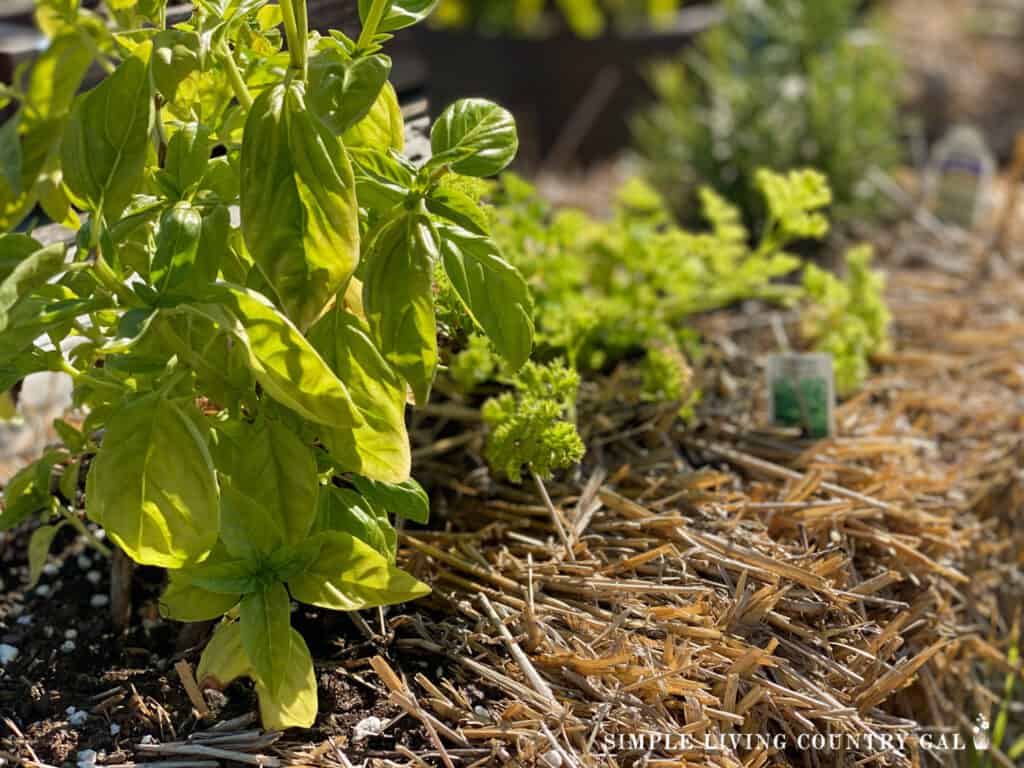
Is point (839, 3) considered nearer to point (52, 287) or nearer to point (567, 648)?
point (567, 648)

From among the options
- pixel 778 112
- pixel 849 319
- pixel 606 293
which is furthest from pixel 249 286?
pixel 778 112

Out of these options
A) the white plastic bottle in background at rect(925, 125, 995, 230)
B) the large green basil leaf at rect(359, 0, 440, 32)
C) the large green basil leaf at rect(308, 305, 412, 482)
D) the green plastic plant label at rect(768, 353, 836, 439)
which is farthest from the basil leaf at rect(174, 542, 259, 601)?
the white plastic bottle in background at rect(925, 125, 995, 230)

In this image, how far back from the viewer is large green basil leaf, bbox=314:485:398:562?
115 cm

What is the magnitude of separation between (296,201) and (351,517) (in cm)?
37

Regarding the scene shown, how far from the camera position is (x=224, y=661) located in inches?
43.8

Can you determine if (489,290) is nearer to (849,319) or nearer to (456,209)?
(456,209)

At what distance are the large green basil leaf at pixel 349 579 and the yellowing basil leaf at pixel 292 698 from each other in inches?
2.3

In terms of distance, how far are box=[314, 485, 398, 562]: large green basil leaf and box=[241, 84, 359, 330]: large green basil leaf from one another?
0.87ft

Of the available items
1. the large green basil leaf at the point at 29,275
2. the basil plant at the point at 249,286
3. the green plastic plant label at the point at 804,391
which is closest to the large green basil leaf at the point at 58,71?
the basil plant at the point at 249,286

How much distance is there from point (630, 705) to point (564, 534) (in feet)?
0.89

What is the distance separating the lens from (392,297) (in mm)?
1023

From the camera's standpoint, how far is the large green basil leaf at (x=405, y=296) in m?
1.01

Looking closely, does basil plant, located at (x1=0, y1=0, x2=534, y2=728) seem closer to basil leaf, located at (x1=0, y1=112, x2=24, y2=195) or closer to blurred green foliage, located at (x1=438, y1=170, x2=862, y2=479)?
basil leaf, located at (x1=0, y1=112, x2=24, y2=195)

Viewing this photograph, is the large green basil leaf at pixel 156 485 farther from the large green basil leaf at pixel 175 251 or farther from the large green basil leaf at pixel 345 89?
the large green basil leaf at pixel 345 89
